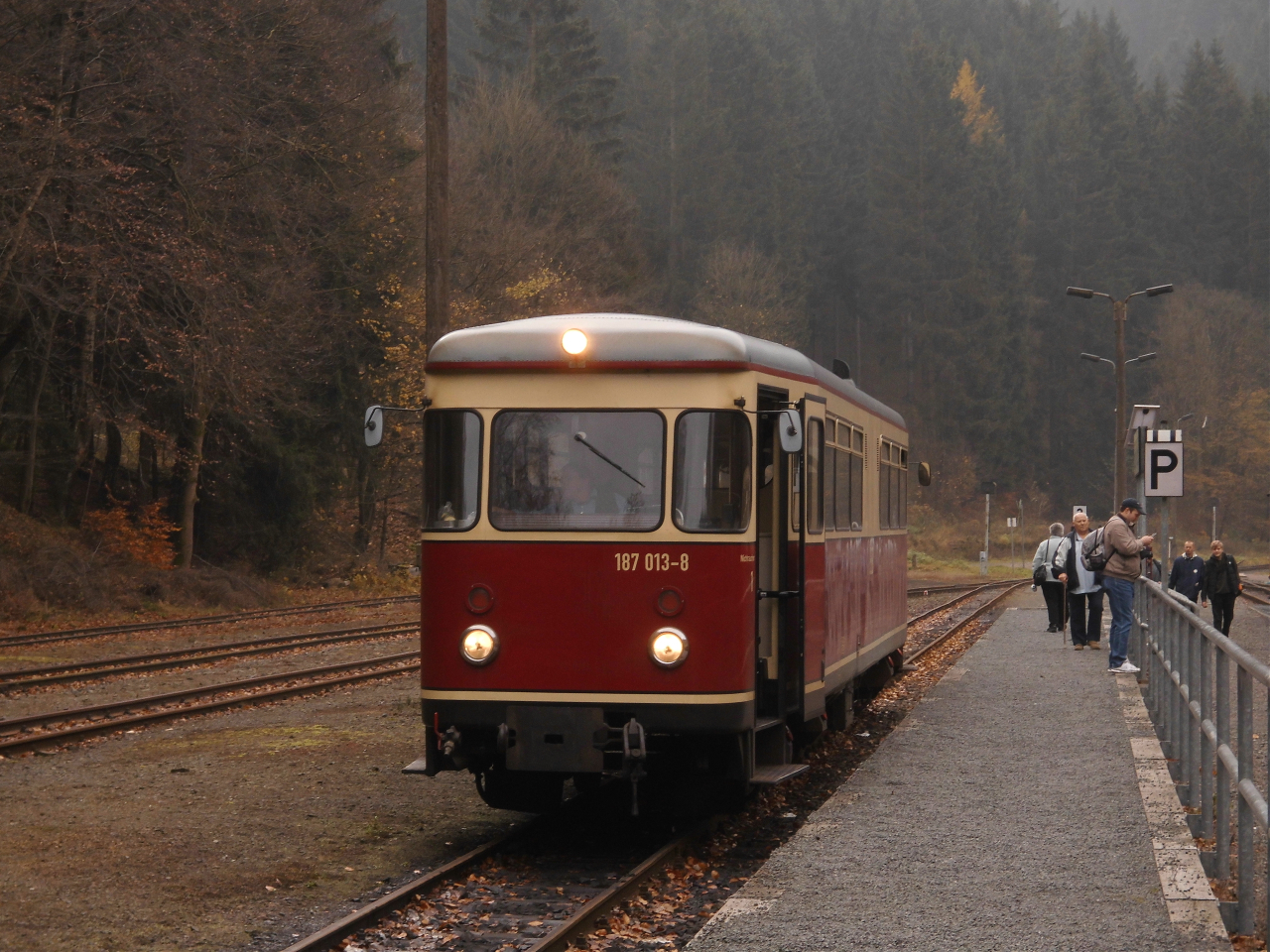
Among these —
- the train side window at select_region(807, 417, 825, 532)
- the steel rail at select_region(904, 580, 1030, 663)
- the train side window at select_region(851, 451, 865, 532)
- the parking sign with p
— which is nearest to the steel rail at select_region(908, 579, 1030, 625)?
the steel rail at select_region(904, 580, 1030, 663)

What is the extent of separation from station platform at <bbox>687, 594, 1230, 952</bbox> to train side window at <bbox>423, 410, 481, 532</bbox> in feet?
8.18

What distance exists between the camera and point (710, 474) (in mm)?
8797

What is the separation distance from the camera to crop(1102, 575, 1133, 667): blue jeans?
16.9m

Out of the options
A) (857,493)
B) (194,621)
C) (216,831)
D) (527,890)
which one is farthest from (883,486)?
(194,621)

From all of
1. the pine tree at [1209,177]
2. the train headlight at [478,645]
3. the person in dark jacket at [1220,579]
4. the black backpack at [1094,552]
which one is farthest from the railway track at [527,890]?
the pine tree at [1209,177]

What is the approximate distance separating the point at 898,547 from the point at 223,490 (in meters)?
23.7

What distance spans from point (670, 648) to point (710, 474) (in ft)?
3.14

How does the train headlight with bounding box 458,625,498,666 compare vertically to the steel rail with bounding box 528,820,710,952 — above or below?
above

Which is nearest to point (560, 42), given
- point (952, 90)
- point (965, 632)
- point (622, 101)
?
point (622, 101)

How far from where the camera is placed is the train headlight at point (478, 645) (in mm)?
8750

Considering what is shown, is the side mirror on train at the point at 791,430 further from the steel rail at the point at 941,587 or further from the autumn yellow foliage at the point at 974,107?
the autumn yellow foliage at the point at 974,107

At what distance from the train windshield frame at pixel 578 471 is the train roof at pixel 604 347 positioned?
A: 281 millimetres

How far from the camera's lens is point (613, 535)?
8.73 m

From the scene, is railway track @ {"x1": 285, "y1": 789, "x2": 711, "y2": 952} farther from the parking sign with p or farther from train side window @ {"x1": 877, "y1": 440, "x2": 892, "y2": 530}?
the parking sign with p
